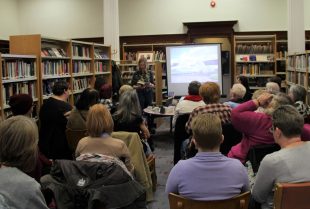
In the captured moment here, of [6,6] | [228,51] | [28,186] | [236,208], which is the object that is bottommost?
[236,208]

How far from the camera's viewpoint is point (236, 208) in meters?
1.94

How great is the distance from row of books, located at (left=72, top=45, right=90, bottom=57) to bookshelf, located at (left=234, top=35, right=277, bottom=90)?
4.61 meters

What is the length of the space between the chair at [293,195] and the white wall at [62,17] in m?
10.8

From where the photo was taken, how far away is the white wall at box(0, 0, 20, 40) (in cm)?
1172

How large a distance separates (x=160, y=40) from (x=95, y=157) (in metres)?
9.37

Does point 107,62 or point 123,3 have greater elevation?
point 123,3

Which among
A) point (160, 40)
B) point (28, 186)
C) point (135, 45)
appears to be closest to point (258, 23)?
point (160, 40)

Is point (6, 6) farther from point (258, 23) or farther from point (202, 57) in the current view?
point (258, 23)

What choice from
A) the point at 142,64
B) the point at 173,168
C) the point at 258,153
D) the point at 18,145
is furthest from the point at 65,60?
the point at 18,145

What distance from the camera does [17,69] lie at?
5289 millimetres

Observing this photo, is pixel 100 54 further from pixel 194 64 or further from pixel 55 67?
pixel 55 67

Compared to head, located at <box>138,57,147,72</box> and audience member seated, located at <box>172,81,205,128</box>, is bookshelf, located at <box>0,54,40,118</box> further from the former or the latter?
head, located at <box>138,57,147,72</box>

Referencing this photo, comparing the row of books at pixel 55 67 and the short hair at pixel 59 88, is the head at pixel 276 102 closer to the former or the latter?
the short hair at pixel 59 88

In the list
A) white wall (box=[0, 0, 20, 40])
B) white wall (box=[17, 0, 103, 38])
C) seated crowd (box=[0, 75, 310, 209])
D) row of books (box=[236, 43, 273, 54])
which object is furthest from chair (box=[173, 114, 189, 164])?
white wall (box=[0, 0, 20, 40])
